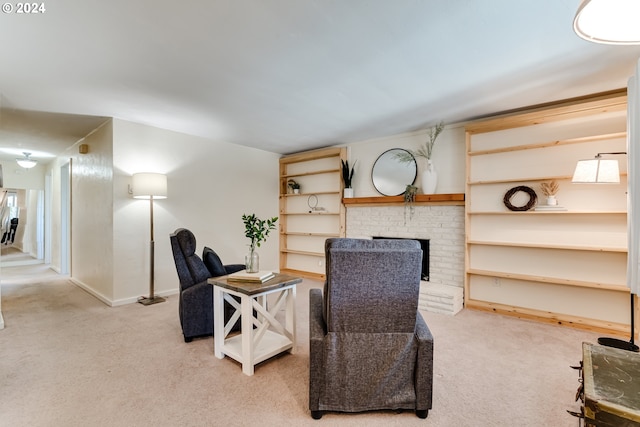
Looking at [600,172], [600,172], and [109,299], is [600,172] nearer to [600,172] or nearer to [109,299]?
[600,172]

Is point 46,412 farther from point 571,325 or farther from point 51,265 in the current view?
point 51,265

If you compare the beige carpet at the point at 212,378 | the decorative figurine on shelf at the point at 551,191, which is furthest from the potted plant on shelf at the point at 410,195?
the beige carpet at the point at 212,378

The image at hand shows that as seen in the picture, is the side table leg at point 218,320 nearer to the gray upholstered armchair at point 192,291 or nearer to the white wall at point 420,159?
the gray upholstered armchair at point 192,291

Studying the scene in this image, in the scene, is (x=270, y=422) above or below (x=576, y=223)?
below

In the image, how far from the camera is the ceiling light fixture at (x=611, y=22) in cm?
95

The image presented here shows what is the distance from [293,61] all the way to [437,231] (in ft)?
9.47

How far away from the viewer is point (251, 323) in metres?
2.09

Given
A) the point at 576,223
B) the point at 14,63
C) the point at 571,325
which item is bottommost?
the point at 571,325

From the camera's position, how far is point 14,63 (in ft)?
7.48

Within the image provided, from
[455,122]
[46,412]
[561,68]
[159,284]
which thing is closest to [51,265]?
[159,284]

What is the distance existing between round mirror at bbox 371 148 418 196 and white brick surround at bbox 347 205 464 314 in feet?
0.94

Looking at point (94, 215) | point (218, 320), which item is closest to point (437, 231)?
point (218, 320)

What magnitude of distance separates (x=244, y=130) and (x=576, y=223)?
4177mm

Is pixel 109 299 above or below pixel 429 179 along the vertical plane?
below
